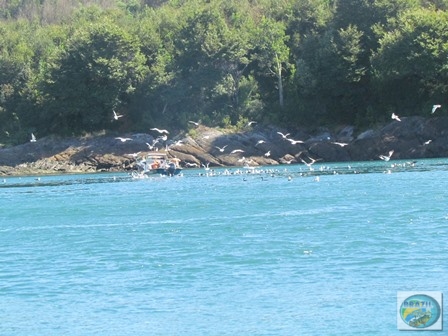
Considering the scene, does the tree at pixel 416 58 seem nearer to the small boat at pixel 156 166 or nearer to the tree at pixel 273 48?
the tree at pixel 273 48

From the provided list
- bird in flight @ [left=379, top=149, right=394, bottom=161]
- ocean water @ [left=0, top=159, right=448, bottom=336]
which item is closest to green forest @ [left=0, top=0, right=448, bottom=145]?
bird in flight @ [left=379, top=149, right=394, bottom=161]

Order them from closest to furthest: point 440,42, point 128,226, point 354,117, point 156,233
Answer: point 156,233 < point 128,226 < point 440,42 < point 354,117

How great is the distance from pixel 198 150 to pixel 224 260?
2377 inches

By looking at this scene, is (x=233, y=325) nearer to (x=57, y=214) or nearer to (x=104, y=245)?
(x=104, y=245)

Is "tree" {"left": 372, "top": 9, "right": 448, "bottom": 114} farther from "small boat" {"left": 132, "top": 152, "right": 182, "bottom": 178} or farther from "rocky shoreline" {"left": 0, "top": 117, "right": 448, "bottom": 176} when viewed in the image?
"small boat" {"left": 132, "top": 152, "right": 182, "bottom": 178}

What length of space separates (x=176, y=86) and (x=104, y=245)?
5672cm

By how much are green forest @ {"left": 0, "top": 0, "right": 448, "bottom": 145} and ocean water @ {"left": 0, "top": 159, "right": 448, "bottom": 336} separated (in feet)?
94.0

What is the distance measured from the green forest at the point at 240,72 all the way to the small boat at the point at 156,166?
781 centimetres

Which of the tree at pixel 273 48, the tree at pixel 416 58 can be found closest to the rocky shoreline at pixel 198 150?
the tree at pixel 416 58

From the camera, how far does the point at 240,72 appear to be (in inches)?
3730

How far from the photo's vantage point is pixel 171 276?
28812mm

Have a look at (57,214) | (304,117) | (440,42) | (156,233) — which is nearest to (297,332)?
(156,233)

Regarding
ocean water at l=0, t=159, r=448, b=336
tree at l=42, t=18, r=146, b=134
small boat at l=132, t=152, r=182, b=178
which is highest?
tree at l=42, t=18, r=146, b=134

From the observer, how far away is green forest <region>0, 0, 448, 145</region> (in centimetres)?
8662
